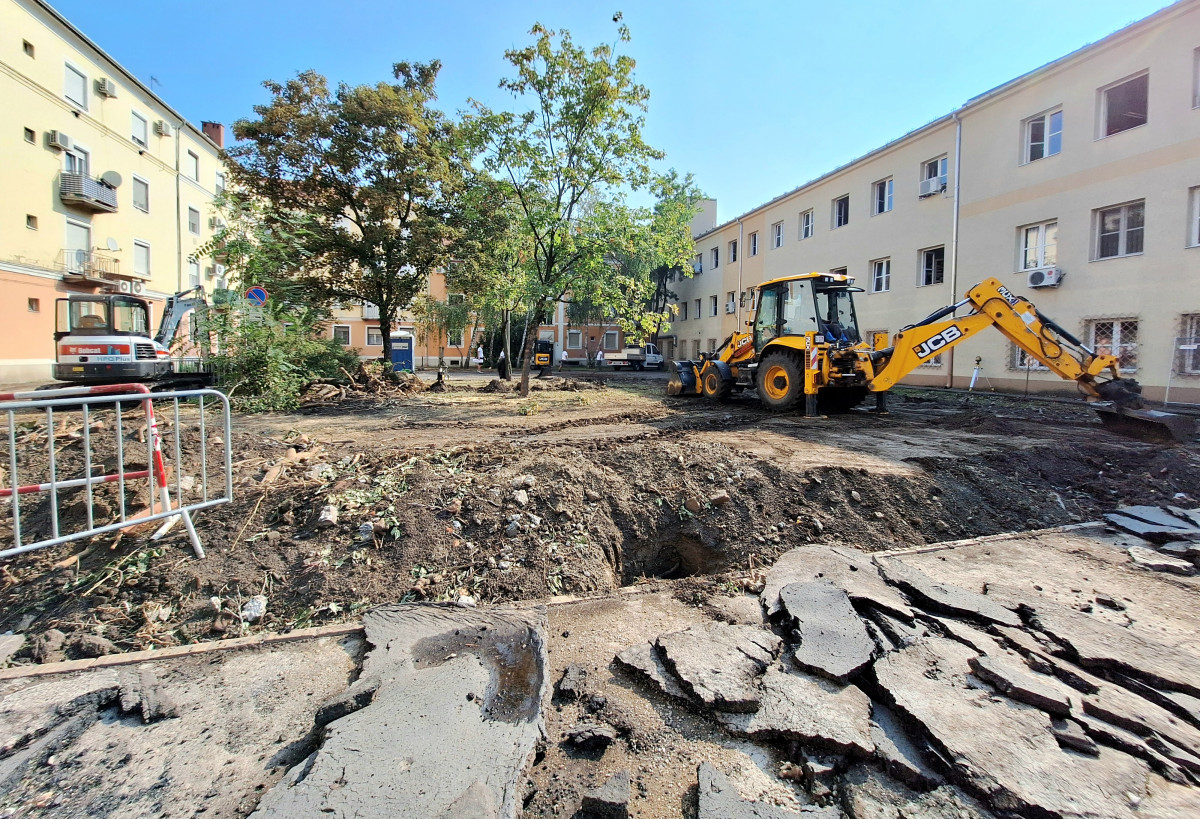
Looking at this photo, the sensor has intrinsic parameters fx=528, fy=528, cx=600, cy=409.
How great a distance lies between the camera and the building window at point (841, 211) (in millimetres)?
23562

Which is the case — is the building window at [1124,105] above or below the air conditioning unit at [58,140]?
below

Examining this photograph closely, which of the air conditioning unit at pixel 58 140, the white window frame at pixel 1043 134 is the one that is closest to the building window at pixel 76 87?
the air conditioning unit at pixel 58 140

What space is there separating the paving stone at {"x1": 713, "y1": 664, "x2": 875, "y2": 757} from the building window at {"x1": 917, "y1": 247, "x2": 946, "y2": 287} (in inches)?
803

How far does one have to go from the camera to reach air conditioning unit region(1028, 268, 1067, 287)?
49.0 ft

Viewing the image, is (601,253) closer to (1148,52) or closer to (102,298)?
(102,298)

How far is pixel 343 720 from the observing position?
2408mm

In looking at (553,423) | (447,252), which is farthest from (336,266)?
(553,423)

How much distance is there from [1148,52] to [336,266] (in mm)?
22125

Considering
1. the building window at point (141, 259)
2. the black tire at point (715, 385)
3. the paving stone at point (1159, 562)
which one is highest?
the building window at point (141, 259)

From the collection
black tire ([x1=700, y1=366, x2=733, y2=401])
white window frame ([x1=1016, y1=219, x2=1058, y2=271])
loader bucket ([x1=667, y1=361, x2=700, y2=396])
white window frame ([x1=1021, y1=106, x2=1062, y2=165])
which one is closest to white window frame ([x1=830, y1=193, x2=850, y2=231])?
white window frame ([x1=1021, y1=106, x2=1062, y2=165])

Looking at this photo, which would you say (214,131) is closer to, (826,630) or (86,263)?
(86,263)

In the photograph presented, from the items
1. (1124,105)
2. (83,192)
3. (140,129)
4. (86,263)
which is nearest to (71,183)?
(83,192)

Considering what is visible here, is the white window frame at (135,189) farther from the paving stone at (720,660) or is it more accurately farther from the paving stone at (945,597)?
the paving stone at (945,597)

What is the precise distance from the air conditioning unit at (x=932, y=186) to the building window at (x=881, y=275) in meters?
2.69
